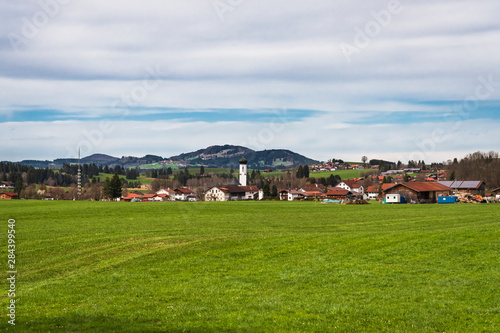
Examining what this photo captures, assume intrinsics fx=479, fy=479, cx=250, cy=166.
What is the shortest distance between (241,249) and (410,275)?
36.2 feet

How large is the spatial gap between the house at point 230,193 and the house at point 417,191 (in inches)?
2878

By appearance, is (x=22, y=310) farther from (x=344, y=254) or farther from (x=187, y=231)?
(x=187, y=231)

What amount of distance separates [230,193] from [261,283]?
158567mm

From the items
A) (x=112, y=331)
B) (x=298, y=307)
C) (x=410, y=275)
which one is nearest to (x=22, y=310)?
(x=112, y=331)

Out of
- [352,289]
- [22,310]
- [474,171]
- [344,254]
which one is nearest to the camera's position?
[22,310]

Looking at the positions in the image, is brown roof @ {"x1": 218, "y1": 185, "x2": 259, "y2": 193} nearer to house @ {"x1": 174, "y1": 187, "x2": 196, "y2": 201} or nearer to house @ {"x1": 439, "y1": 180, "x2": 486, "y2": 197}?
house @ {"x1": 174, "y1": 187, "x2": 196, "y2": 201}

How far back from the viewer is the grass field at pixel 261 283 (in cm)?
1545

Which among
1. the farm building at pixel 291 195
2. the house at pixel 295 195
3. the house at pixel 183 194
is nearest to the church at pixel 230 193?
the farm building at pixel 291 195

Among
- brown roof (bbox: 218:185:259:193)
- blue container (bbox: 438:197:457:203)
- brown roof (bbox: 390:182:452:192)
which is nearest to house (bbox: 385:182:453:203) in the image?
brown roof (bbox: 390:182:452:192)

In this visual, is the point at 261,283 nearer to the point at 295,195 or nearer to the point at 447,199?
the point at 447,199

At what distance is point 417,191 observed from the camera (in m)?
114

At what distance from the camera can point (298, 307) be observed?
17.1 meters

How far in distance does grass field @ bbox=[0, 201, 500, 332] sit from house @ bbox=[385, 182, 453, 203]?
8637 centimetres

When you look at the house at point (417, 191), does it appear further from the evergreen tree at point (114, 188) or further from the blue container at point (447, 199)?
the evergreen tree at point (114, 188)
